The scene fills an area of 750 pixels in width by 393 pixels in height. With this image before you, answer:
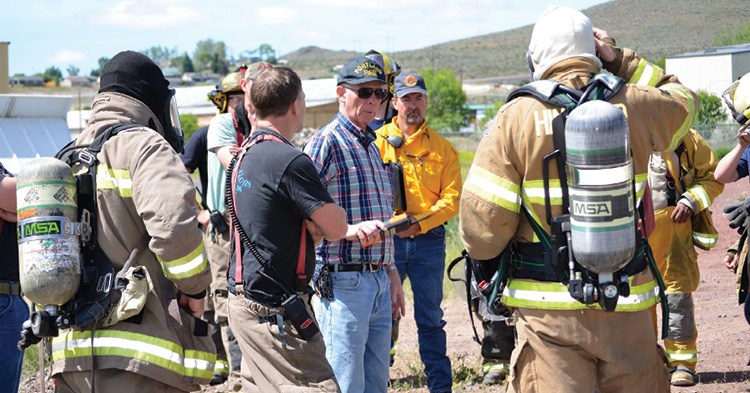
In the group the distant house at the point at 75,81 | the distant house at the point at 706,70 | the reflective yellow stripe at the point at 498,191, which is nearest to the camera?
the reflective yellow stripe at the point at 498,191

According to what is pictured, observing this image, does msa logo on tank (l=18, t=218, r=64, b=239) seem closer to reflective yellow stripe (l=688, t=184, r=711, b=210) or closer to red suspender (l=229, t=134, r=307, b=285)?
red suspender (l=229, t=134, r=307, b=285)

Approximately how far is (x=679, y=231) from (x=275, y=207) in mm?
4235

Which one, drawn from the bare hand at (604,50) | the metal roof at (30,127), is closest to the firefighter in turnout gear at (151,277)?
the bare hand at (604,50)

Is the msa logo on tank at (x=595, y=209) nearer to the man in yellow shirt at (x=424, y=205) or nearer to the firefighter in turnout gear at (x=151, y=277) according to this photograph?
the firefighter in turnout gear at (x=151, y=277)

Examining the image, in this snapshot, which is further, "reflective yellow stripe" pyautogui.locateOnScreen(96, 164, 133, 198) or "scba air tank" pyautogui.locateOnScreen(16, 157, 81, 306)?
"reflective yellow stripe" pyautogui.locateOnScreen(96, 164, 133, 198)

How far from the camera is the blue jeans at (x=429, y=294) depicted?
21.1 ft

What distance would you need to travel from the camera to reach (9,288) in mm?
4402

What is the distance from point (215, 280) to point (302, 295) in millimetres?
3310

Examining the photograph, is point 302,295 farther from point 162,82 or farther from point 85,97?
point 85,97

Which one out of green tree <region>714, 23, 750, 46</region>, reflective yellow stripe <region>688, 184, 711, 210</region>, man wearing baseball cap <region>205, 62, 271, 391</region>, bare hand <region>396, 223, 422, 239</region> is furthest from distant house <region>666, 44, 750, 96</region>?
man wearing baseball cap <region>205, 62, 271, 391</region>

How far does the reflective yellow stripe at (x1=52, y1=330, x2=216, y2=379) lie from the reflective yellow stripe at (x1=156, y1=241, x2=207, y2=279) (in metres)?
0.32

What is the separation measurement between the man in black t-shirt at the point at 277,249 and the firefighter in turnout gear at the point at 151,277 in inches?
8.8

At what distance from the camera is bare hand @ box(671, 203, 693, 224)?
21.5ft

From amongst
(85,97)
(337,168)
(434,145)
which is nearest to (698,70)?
(434,145)
